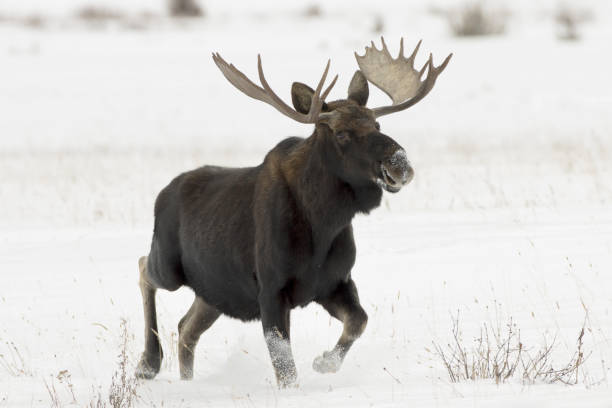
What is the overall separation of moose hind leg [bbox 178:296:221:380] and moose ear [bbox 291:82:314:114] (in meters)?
1.62

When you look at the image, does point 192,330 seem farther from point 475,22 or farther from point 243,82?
point 475,22

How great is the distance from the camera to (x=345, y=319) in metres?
6.15

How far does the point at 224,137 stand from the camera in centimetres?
2108

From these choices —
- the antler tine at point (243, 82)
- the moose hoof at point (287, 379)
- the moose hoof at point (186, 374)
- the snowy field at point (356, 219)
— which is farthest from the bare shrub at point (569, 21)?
the moose hoof at point (287, 379)

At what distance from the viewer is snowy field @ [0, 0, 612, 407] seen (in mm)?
6586

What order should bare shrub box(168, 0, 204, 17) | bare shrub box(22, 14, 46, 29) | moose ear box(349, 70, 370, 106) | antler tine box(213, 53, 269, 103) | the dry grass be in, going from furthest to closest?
bare shrub box(168, 0, 204, 17)
bare shrub box(22, 14, 46, 29)
moose ear box(349, 70, 370, 106)
antler tine box(213, 53, 269, 103)
the dry grass

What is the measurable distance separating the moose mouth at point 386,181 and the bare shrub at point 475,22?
24796mm

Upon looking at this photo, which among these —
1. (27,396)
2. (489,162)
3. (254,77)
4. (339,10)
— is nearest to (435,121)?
(254,77)

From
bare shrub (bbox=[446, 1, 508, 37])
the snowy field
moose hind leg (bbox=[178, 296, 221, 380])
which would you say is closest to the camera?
the snowy field

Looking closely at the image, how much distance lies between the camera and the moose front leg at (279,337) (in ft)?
19.1

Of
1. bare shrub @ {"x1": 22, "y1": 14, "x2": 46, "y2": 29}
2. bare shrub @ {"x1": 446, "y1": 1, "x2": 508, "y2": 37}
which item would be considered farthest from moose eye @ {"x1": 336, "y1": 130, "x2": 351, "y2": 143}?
bare shrub @ {"x1": 22, "y1": 14, "x2": 46, "y2": 29}

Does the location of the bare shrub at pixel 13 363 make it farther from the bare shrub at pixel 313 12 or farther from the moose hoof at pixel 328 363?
the bare shrub at pixel 313 12

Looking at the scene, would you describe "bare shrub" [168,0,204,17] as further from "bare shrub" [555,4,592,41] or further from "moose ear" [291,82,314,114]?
"moose ear" [291,82,314,114]

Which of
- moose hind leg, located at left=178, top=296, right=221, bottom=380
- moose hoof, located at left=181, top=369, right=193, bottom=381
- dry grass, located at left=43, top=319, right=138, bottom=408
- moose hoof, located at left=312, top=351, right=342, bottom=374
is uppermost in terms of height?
moose hoof, located at left=312, top=351, right=342, bottom=374
